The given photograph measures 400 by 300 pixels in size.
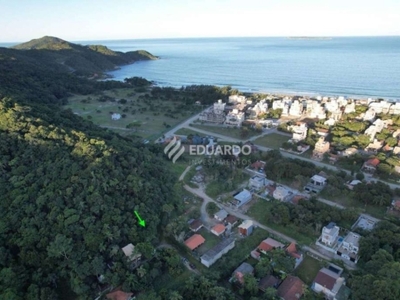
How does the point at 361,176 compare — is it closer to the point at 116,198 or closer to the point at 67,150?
the point at 116,198

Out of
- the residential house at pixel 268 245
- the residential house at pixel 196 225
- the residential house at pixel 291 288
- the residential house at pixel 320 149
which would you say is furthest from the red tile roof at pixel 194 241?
the residential house at pixel 320 149

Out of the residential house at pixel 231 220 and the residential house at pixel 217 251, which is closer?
the residential house at pixel 217 251

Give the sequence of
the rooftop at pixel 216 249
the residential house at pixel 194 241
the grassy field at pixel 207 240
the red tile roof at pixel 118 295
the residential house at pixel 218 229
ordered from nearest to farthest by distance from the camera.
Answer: the red tile roof at pixel 118 295, the rooftop at pixel 216 249, the residential house at pixel 194 241, the grassy field at pixel 207 240, the residential house at pixel 218 229

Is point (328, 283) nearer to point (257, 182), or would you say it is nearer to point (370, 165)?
point (257, 182)

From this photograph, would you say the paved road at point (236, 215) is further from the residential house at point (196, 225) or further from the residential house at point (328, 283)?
the residential house at point (328, 283)

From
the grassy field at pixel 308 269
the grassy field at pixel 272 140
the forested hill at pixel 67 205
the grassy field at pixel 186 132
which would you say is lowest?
the grassy field at pixel 308 269

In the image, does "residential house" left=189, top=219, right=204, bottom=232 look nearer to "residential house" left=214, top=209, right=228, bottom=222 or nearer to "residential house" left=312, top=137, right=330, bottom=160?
"residential house" left=214, top=209, right=228, bottom=222
